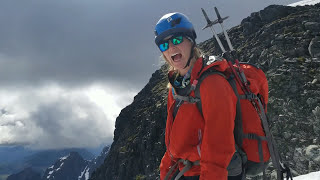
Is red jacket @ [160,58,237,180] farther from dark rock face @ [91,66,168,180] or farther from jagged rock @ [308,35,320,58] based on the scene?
jagged rock @ [308,35,320,58]

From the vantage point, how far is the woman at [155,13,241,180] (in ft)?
12.2

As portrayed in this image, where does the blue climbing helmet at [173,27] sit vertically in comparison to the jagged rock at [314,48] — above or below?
above

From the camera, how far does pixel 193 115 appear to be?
13.9ft

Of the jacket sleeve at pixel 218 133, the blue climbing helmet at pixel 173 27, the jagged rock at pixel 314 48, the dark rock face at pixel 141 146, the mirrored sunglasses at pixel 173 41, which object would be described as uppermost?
the blue climbing helmet at pixel 173 27

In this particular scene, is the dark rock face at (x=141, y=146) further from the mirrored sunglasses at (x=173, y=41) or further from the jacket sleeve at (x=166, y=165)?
the mirrored sunglasses at (x=173, y=41)

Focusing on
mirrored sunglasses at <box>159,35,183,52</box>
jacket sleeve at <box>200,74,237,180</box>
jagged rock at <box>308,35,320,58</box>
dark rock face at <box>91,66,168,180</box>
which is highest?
mirrored sunglasses at <box>159,35,183,52</box>

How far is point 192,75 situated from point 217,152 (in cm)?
124

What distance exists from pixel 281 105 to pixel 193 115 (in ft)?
132

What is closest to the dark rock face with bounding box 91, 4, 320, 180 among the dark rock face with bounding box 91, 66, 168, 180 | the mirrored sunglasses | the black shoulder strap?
the dark rock face with bounding box 91, 66, 168, 180

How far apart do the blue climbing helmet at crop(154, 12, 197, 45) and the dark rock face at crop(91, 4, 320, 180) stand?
0.81m

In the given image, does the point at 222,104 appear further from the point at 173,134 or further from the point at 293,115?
the point at 293,115

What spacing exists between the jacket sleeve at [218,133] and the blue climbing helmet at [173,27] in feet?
4.75

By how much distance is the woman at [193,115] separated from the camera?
371 cm

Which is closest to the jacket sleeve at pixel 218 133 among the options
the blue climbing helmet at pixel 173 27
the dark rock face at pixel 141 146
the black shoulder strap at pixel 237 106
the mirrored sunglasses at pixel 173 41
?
the black shoulder strap at pixel 237 106
